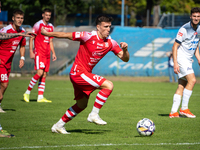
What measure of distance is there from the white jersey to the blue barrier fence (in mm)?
15997

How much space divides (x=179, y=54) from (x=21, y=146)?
451 centimetres

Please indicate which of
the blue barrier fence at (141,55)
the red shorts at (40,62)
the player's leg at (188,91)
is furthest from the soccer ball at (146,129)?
the blue barrier fence at (141,55)

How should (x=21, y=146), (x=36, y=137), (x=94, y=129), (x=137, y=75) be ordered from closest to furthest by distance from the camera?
(x=21, y=146)
(x=36, y=137)
(x=94, y=129)
(x=137, y=75)

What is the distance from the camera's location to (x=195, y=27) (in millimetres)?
7707

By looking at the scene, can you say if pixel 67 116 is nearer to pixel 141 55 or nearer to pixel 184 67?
pixel 184 67

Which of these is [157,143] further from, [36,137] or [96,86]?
[36,137]

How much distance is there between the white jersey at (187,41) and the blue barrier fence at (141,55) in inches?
630

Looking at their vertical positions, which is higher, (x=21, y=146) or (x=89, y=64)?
(x=89, y=64)

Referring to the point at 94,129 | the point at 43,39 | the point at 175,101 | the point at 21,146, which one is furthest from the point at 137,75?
the point at 21,146

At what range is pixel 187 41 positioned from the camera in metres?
7.68

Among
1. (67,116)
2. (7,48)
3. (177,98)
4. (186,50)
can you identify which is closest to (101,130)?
(67,116)

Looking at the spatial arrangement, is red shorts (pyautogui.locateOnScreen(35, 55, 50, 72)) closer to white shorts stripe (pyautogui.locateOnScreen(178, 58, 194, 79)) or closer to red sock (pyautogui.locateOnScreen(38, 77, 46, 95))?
red sock (pyautogui.locateOnScreen(38, 77, 46, 95))

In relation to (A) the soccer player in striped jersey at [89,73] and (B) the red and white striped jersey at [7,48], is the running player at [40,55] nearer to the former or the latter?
(B) the red and white striped jersey at [7,48]

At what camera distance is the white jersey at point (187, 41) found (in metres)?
7.59
